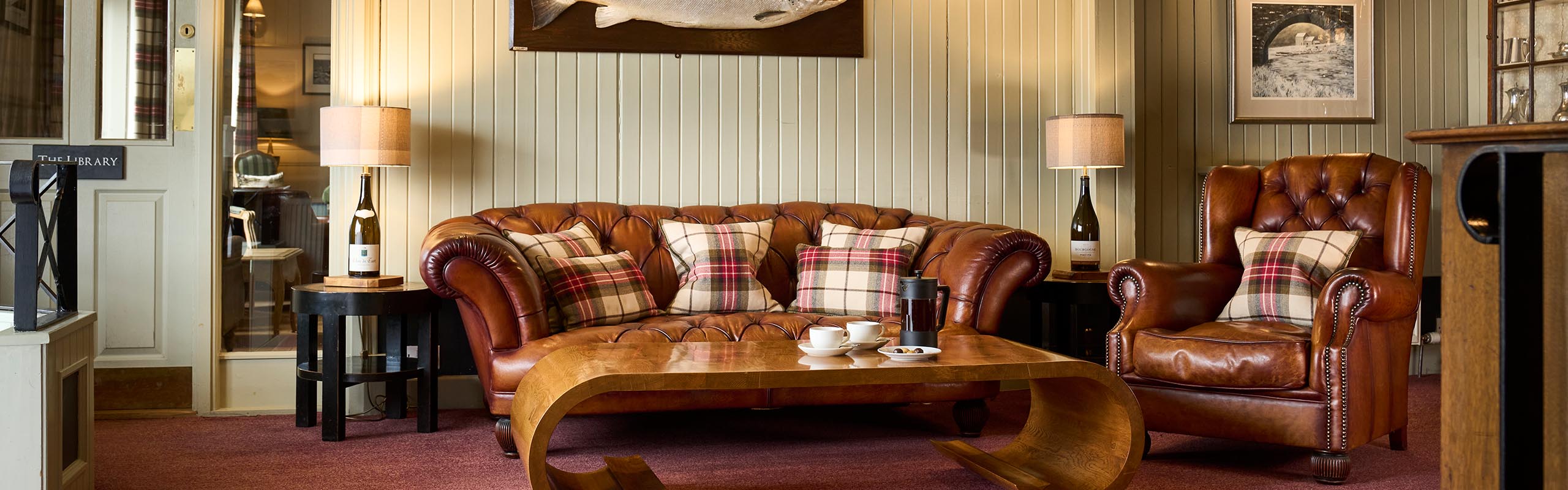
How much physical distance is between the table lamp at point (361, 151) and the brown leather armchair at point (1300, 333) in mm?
2373

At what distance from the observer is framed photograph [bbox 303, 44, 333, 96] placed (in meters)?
4.00

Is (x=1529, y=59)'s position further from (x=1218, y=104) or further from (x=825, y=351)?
(x=825, y=351)

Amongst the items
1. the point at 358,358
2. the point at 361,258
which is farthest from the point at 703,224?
the point at 358,358

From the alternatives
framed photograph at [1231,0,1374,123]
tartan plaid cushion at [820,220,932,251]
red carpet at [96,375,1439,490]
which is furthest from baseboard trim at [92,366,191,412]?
framed photograph at [1231,0,1374,123]

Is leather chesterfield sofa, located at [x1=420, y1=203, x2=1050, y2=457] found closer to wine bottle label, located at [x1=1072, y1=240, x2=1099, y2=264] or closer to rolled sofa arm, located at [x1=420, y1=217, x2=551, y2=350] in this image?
rolled sofa arm, located at [x1=420, y1=217, x2=551, y2=350]

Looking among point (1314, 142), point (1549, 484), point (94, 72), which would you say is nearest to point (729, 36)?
point (94, 72)

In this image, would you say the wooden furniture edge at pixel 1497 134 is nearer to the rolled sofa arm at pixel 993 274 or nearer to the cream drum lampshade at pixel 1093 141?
the rolled sofa arm at pixel 993 274

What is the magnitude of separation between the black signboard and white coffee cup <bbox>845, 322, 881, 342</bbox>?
9.17ft

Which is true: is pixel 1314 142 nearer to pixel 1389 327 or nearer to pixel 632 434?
pixel 1389 327

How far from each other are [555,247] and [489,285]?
421 millimetres

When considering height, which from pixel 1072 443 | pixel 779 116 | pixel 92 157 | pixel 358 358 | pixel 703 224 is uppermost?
pixel 779 116

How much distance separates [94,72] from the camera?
3.84m

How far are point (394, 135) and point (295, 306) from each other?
0.64 metres

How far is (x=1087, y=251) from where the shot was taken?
4160 mm
